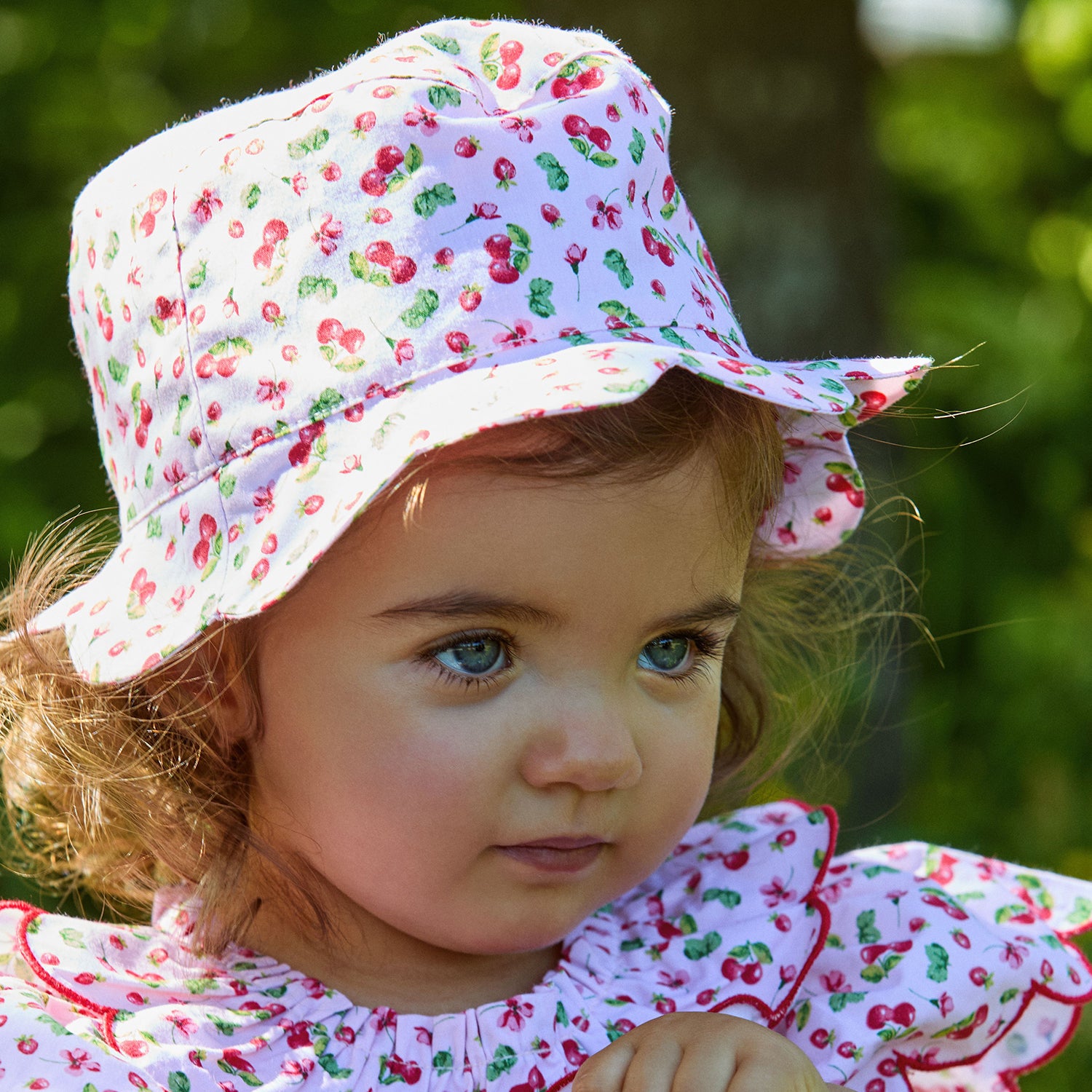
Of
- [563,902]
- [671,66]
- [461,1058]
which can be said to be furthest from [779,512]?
[671,66]

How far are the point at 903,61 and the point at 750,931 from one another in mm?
4754

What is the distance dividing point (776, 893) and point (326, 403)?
75 cm

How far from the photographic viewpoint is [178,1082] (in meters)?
1.31

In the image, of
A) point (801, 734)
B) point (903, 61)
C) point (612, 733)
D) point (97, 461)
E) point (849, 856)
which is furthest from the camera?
point (903, 61)

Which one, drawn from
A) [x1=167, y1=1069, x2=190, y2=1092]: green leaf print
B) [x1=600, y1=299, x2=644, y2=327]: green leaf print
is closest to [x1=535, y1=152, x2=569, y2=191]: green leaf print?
[x1=600, y1=299, x2=644, y2=327]: green leaf print

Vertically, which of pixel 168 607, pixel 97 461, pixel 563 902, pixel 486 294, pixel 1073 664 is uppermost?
pixel 486 294

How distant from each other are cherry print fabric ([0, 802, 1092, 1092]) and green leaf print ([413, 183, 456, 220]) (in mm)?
743

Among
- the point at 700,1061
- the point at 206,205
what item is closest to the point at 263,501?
the point at 206,205

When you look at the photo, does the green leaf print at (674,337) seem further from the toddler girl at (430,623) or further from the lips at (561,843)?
the lips at (561,843)

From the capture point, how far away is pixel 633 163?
4.72 ft

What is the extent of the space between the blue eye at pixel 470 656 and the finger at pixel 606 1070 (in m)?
0.34

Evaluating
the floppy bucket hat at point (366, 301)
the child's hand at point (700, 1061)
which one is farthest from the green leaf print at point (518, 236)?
the child's hand at point (700, 1061)

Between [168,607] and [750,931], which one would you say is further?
[750,931]

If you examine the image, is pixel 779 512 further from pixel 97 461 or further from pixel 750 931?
pixel 97 461
